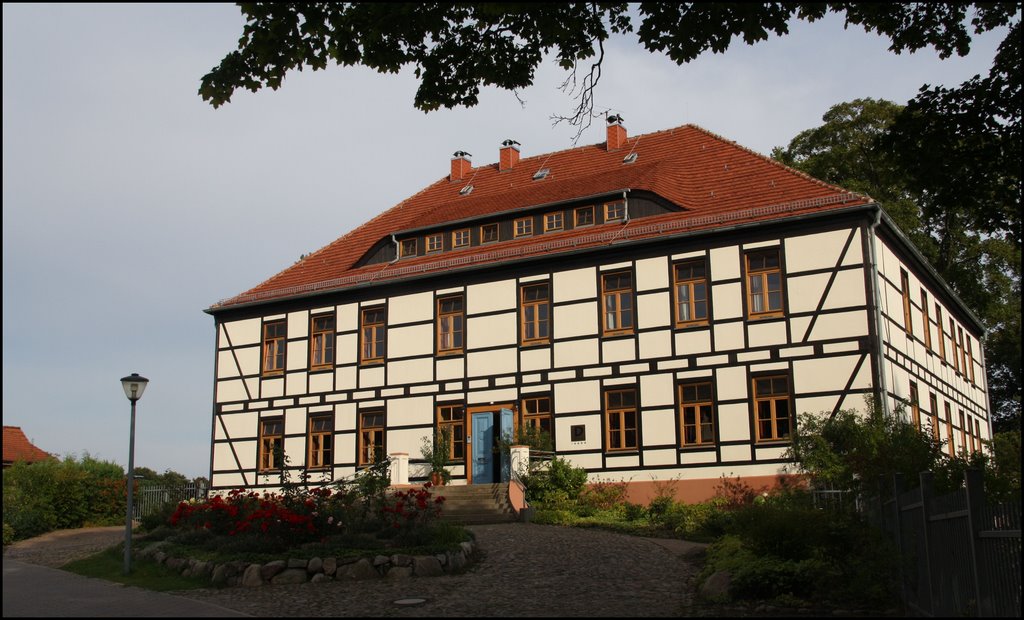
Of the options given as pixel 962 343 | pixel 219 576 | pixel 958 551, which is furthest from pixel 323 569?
pixel 962 343

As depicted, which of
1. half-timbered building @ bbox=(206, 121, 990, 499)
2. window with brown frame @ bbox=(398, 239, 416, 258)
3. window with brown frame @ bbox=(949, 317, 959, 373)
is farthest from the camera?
window with brown frame @ bbox=(949, 317, 959, 373)

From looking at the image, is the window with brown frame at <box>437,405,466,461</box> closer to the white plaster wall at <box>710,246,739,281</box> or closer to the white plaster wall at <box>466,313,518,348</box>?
the white plaster wall at <box>466,313,518,348</box>

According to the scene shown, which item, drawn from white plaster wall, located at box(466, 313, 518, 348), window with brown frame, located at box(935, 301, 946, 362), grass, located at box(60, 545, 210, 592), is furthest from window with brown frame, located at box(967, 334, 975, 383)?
grass, located at box(60, 545, 210, 592)

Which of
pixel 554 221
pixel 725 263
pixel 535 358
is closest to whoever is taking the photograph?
pixel 725 263

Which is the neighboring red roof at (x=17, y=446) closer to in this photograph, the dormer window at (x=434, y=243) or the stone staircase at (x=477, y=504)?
the dormer window at (x=434, y=243)

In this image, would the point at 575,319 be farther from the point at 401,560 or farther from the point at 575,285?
the point at 401,560

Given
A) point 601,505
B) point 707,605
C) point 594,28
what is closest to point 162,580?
point 707,605

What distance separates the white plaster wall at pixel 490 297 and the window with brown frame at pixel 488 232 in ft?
5.83

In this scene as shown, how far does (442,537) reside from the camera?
46.6 feet

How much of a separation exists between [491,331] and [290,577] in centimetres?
1322

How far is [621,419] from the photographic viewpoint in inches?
917

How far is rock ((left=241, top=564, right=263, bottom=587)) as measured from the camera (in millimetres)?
12477

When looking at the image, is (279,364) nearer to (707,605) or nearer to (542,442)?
(542,442)

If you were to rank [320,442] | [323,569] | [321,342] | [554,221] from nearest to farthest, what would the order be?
[323,569] → [554,221] → [320,442] → [321,342]
